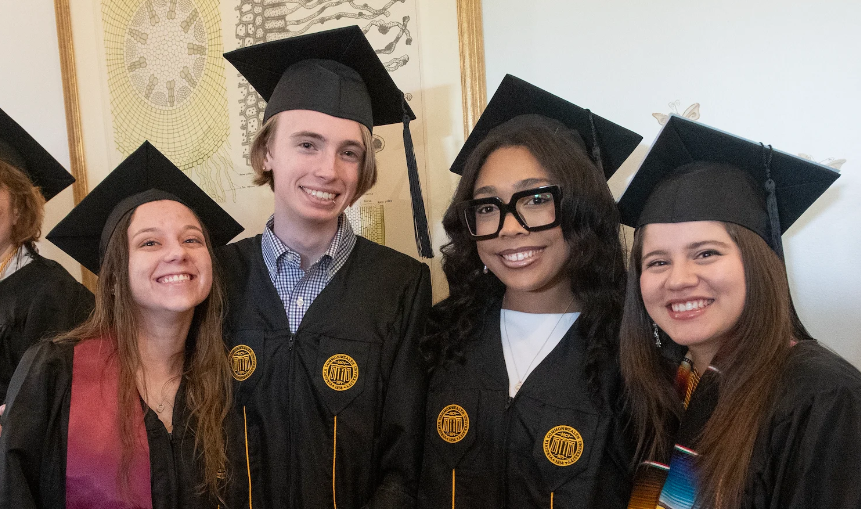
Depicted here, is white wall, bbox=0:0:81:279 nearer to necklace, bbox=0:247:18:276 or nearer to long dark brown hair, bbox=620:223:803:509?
necklace, bbox=0:247:18:276

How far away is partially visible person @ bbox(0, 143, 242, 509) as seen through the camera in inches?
69.9

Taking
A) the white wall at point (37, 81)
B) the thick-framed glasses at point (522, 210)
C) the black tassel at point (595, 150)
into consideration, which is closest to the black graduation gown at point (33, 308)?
the white wall at point (37, 81)

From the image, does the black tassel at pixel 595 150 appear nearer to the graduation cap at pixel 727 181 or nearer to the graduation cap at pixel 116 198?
the graduation cap at pixel 727 181

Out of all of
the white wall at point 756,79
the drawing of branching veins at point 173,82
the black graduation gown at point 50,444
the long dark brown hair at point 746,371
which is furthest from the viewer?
the drawing of branching veins at point 173,82

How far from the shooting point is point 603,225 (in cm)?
202

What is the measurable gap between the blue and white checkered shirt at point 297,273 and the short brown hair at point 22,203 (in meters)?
1.07

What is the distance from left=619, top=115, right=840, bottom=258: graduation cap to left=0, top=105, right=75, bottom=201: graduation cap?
2324 mm

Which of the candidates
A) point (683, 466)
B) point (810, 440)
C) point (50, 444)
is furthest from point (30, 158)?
point (810, 440)

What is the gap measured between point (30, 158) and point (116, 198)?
0.75 meters

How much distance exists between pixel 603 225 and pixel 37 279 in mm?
2141

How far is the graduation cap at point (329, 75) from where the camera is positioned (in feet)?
6.89

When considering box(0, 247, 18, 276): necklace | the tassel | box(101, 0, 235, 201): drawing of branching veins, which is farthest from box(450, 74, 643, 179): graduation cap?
box(0, 247, 18, 276): necklace

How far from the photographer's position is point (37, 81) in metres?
3.27

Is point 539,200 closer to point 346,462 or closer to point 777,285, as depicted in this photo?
point 777,285
